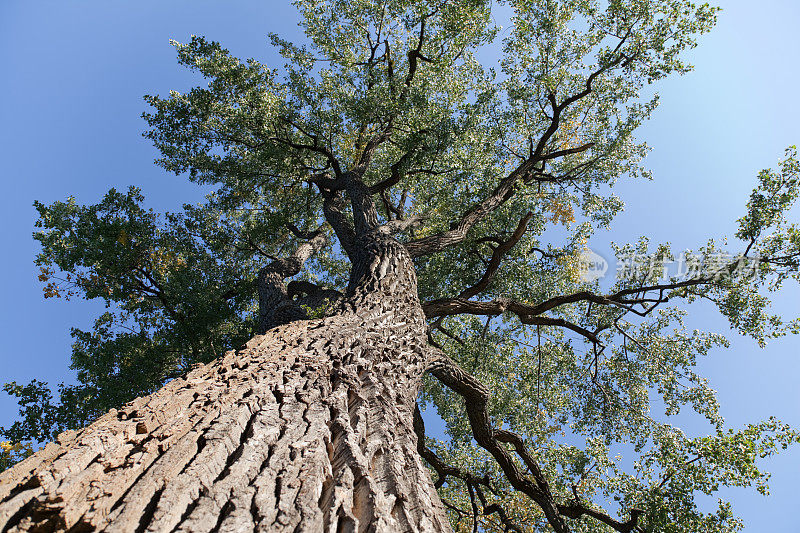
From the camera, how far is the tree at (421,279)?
359 cm

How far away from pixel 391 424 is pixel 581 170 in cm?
919

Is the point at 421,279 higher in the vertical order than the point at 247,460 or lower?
higher

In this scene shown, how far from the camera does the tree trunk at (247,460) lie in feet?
4.79

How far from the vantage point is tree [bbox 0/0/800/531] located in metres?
3.59

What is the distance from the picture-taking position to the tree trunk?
146 cm

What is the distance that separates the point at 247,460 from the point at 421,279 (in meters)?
7.69

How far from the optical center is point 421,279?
31.2ft

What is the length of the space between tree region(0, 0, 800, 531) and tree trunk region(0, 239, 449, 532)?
30 millimetres

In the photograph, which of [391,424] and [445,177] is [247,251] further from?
[391,424]

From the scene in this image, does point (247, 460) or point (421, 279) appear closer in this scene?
point (247, 460)

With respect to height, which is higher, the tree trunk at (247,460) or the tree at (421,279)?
the tree at (421,279)

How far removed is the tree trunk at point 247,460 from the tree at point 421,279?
30mm

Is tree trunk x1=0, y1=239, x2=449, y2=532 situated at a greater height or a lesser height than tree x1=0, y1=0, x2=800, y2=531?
lesser

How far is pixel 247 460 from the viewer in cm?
194
